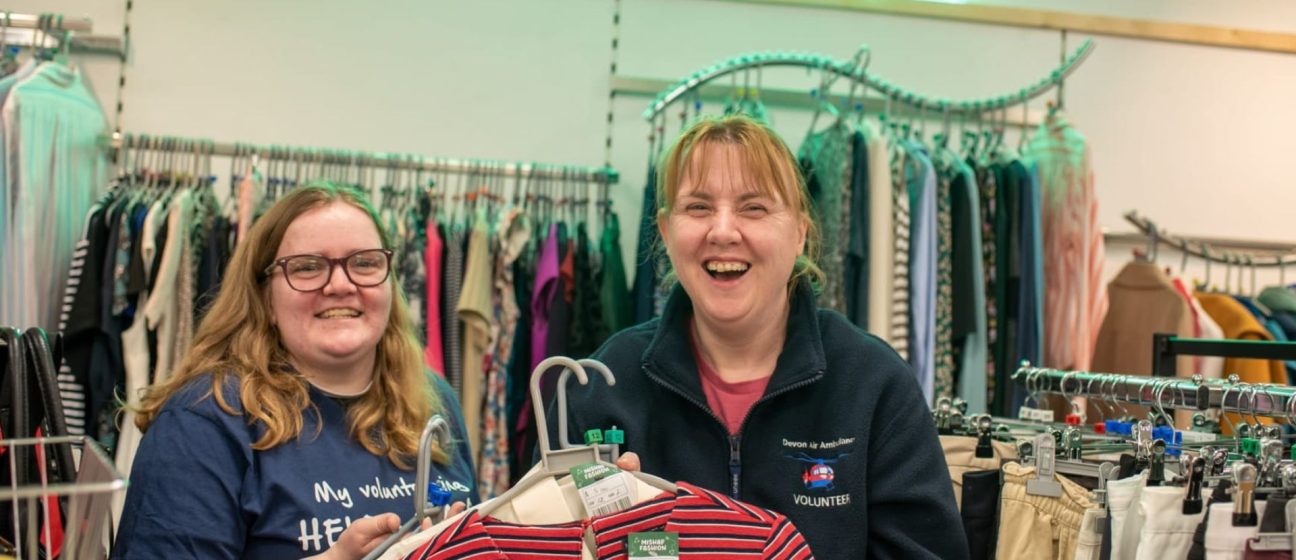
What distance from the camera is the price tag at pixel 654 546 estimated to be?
4.11ft

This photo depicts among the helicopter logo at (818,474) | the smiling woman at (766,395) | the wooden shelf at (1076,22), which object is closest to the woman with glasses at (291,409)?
the smiling woman at (766,395)

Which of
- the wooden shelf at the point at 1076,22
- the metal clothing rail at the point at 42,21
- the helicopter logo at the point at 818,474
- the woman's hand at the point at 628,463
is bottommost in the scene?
the helicopter logo at the point at 818,474

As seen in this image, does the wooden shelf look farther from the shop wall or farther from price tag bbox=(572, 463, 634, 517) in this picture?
price tag bbox=(572, 463, 634, 517)

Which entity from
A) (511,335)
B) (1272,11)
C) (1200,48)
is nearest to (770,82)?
(511,335)

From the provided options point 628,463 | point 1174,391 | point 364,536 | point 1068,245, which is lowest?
point 364,536

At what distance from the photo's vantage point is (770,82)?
4004 millimetres

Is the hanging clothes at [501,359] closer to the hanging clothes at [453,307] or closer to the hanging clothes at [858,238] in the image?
the hanging clothes at [453,307]

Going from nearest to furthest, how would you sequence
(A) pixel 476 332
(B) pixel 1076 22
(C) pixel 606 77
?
1. (A) pixel 476 332
2. (C) pixel 606 77
3. (B) pixel 1076 22

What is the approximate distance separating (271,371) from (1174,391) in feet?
5.11

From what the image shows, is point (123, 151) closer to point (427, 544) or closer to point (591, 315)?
point (591, 315)

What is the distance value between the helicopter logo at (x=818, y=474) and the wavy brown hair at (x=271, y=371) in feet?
1.92

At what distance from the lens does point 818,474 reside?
59.4 inches

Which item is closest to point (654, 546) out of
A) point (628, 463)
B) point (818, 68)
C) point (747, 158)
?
point (628, 463)

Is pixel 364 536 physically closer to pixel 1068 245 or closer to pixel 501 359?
pixel 501 359
